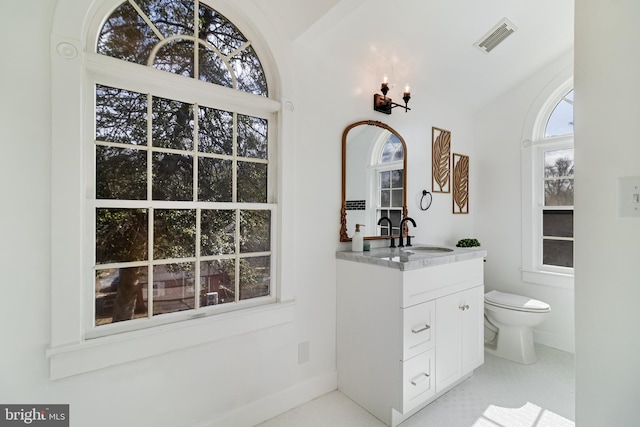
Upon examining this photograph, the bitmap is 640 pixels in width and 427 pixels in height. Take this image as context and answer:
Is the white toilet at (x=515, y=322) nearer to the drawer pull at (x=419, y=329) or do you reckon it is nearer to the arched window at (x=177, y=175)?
the drawer pull at (x=419, y=329)

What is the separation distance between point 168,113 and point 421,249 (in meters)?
2.08

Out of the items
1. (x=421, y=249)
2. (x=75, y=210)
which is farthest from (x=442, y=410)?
(x=75, y=210)

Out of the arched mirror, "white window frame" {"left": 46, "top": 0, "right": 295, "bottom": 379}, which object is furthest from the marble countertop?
"white window frame" {"left": 46, "top": 0, "right": 295, "bottom": 379}

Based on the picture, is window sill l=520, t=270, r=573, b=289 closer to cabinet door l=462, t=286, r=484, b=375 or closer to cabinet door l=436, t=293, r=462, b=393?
cabinet door l=462, t=286, r=484, b=375

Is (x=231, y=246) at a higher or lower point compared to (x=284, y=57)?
lower

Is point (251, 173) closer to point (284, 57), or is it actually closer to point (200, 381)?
point (284, 57)

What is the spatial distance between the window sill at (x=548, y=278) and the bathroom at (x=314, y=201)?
6cm

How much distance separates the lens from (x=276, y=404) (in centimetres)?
187

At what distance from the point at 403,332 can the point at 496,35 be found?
7.88 feet

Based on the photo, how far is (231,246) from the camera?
1.79 metres

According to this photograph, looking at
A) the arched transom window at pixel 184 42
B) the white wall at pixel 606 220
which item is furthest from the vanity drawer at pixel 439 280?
the arched transom window at pixel 184 42

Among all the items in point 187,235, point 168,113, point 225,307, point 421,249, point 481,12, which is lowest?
point 225,307

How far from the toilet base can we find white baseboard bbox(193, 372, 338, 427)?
1599mm

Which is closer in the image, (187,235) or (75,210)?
(75,210)
